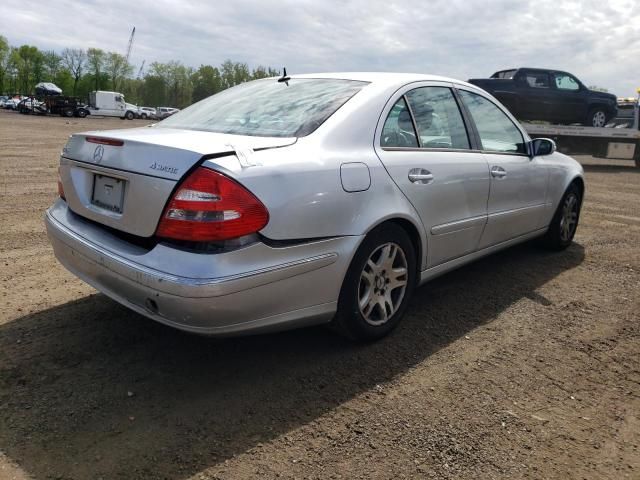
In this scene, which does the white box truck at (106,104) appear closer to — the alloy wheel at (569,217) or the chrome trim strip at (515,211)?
the alloy wheel at (569,217)

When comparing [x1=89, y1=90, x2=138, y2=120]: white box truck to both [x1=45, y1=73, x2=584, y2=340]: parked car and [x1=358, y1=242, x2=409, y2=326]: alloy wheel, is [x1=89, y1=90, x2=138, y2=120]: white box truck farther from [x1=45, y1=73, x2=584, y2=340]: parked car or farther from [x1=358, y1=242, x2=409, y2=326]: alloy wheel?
[x1=358, y1=242, x2=409, y2=326]: alloy wheel

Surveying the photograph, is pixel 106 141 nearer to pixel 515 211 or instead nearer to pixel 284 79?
pixel 284 79

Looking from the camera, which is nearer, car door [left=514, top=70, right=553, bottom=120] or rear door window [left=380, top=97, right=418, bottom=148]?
rear door window [left=380, top=97, right=418, bottom=148]

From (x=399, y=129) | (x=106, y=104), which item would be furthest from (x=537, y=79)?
(x=106, y=104)

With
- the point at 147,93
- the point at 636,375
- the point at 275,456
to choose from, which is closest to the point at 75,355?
the point at 275,456

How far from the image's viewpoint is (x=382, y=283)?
10.3 ft

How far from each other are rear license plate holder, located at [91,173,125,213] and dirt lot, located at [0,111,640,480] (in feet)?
2.74

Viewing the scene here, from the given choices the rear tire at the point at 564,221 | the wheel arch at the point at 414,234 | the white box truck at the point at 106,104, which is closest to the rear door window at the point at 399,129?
the wheel arch at the point at 414,234

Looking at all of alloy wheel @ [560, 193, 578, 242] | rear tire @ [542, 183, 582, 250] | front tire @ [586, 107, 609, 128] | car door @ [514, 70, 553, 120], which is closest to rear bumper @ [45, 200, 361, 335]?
rear tire @ [542, 183, 582, 250]

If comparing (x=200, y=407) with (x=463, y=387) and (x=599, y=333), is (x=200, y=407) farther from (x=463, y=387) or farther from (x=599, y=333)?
(x=599, y=333)

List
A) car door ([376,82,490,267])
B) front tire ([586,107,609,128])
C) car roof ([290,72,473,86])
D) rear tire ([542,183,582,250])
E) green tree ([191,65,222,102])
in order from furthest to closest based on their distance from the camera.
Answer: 1. green tree ([191,65,222,102])
2. front tire ([586,107,609,128])
3. rear tire ([542,183,582,250])
4. car roof ([290,72,473,86])
5. car door ([376,82,490,267])

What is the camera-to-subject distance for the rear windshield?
9.57 ft

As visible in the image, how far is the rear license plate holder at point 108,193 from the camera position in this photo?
2.64m

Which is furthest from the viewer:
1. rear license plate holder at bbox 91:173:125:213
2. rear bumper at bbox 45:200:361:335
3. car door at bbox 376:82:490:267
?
car door at bbox 376:82:490:267
